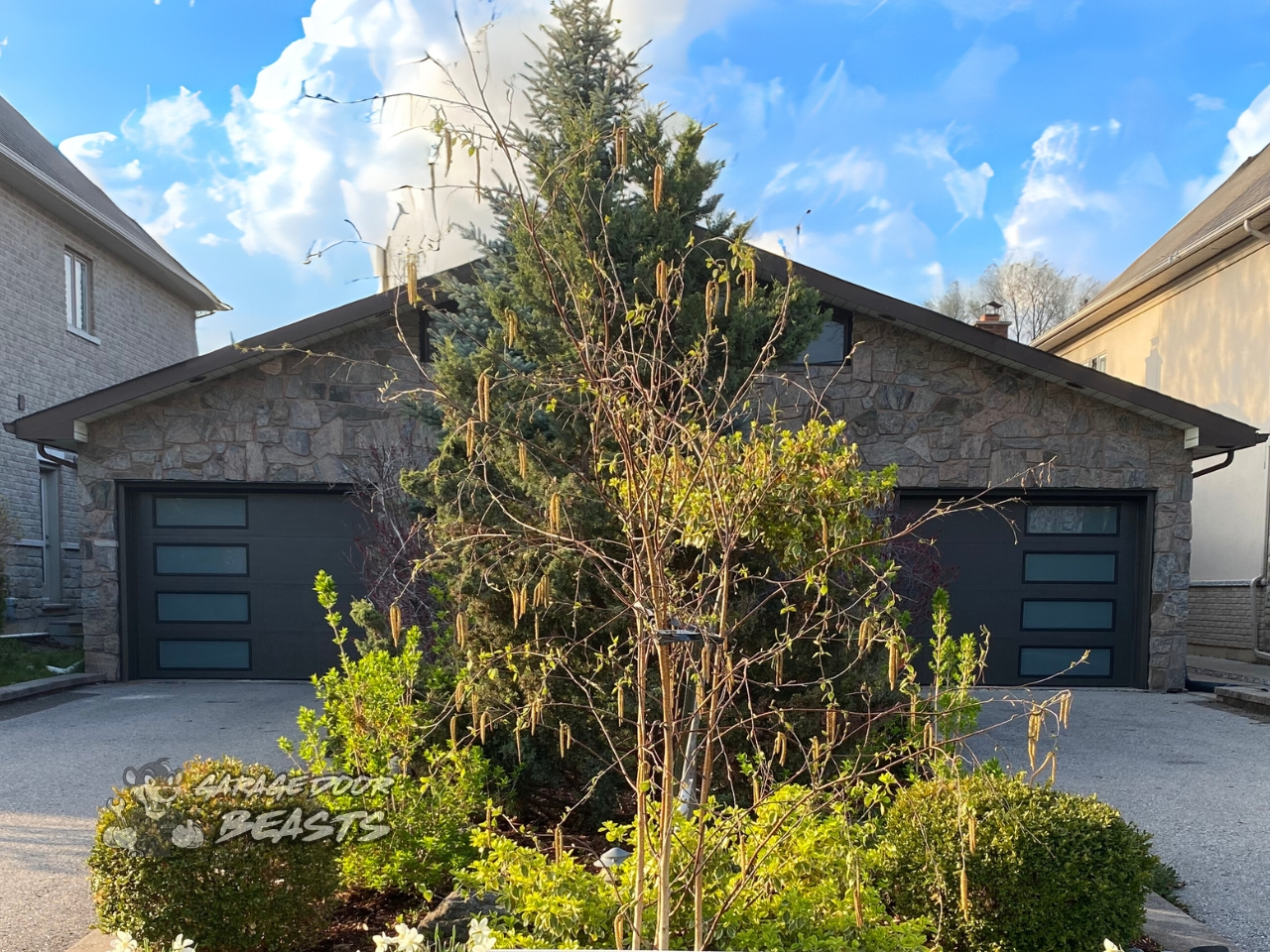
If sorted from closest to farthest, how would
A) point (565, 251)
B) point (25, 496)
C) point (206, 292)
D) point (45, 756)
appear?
point (565, 251)
point (45, 756)
point (25, 496)
point (206, 292)

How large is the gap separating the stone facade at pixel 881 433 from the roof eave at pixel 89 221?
456 cm

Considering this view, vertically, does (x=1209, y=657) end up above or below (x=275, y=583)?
below

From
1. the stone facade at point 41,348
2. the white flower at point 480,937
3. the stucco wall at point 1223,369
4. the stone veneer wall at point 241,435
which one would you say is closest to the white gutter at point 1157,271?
the stucco wall at point 1223,369

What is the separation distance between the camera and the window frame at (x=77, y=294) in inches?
501

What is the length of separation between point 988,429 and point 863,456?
132 centimetres

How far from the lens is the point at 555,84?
6.73 meters

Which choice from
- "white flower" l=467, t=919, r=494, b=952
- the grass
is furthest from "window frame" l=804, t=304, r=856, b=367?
the grass

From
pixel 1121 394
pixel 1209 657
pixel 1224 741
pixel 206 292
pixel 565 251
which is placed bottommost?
pixel 1209 657

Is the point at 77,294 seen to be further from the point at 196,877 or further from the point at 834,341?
the point at 196,877

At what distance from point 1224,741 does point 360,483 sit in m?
7.69

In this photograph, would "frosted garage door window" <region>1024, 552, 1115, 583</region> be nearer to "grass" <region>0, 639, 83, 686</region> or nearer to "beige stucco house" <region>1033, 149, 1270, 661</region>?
"beige stucco house" <region>1033, 149, 1270, 661</region>

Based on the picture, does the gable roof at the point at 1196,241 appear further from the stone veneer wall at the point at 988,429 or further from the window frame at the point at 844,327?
the window frame at the point at 844,327

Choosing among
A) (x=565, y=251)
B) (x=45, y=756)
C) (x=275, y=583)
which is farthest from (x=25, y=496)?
(x=565, y=251)

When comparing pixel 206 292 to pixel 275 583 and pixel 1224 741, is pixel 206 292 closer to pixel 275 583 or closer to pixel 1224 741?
pixel 275 583
